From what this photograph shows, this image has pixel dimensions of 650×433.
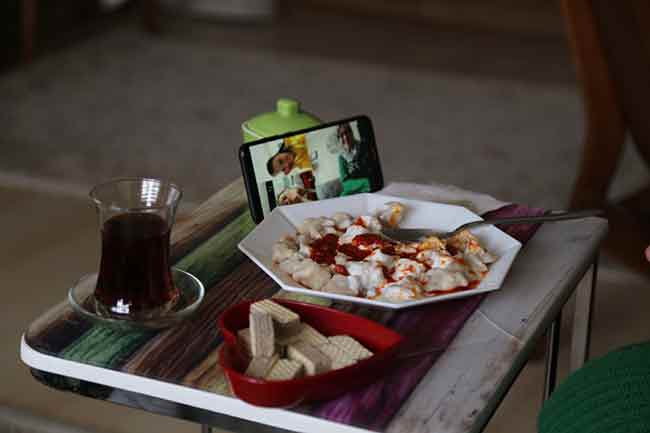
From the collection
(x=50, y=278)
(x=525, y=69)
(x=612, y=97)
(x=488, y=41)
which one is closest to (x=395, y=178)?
(x=612, y=97)

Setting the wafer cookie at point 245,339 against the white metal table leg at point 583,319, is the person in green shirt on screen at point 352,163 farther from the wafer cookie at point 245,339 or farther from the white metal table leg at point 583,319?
the wafer cookie at point 245,339

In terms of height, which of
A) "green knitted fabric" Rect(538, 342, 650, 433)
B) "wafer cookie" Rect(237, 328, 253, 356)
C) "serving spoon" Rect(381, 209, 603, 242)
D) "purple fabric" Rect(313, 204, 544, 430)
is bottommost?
"green knitted fabric" Rect(538, 342, 650, 433)

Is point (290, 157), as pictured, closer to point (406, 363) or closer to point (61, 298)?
point (406, 363)

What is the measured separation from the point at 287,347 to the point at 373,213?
0.37 m

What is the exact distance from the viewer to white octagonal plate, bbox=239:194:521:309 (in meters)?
1.18

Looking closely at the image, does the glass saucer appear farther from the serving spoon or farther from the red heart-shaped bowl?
the serving spoon

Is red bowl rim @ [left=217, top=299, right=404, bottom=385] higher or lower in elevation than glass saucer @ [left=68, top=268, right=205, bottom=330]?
higher

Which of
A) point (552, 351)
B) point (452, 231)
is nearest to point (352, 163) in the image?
point (452, 231)

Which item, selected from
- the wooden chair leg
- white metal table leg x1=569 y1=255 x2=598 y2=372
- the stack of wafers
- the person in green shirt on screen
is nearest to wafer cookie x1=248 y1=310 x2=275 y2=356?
the stack of wafers

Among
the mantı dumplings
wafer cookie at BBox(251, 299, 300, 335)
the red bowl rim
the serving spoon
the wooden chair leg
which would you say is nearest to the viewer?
the red bowl rim

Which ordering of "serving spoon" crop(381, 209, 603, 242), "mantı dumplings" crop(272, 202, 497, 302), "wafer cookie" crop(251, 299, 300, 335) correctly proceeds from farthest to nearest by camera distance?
1. "serving spoon" crop(381, 209, 603, 242)
2. "mantı dumplings" crop(272, 202, 497, 302)
3. "wafer cookie" crop(251, 299, 300, 335)

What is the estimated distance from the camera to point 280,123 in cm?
152

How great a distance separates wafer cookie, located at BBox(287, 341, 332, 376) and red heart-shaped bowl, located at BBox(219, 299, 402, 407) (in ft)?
0.08

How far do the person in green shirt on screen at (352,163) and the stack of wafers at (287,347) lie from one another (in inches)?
16.0
